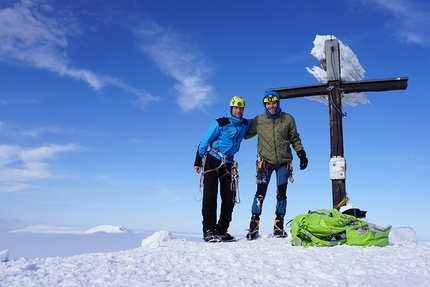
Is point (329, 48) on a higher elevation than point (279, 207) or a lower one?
higher

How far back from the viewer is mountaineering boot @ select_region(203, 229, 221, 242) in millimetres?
6562

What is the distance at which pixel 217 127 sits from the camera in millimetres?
6828

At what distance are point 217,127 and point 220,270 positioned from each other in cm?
360

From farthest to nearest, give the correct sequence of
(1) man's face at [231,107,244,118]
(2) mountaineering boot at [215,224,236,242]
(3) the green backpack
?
1. (1) man's face at [231,107,244,118]
2. (2) mountaineering boot at [215,224,236,242]
3. (3) the green backpack

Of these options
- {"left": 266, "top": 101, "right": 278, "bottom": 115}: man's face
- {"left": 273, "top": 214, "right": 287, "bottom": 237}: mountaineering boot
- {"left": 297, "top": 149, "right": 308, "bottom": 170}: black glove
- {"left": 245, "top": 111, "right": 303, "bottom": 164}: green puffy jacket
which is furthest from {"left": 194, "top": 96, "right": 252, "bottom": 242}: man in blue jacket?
{"left": 297, "top": 149, "right": 308, "bottom": 170}: black glove

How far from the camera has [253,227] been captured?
23.3 feet

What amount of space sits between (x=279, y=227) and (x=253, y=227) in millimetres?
508

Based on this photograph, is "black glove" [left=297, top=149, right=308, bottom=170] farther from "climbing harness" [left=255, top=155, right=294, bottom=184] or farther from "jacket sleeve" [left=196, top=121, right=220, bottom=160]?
"jacket sleeve" [left=196, top=121, right=220, bottom=160]

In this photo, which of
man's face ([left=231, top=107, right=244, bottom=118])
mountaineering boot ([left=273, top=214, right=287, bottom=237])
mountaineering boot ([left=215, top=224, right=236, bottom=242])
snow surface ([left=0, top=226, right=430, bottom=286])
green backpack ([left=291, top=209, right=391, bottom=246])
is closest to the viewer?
snow surface ([left=0, top=226, right=430, bottom=286])

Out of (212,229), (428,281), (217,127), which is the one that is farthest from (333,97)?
(428,281)

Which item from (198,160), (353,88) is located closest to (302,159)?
(198,160)

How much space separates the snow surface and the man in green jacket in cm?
237

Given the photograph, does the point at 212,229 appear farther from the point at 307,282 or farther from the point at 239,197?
the point at 307,282

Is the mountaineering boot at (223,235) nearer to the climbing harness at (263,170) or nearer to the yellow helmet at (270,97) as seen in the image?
the climbing harness at (263,170)
